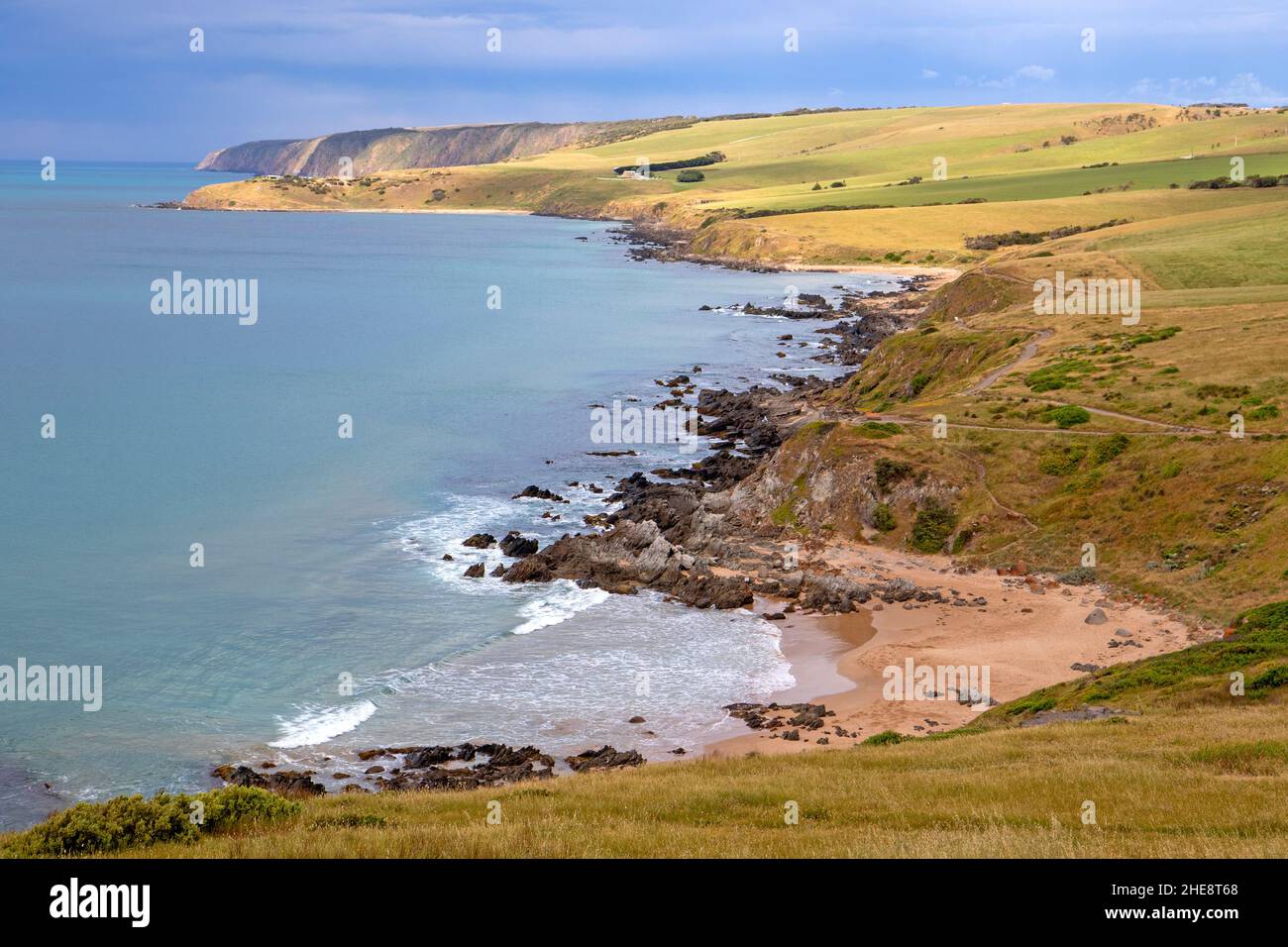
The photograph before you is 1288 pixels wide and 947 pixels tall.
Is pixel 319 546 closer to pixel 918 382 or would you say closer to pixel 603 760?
pixel 603 760

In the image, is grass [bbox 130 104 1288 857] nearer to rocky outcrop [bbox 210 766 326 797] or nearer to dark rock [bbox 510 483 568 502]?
rocky outcrop [bbox 210 766 326 797]

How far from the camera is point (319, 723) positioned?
105 feet

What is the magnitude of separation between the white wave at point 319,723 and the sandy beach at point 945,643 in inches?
402

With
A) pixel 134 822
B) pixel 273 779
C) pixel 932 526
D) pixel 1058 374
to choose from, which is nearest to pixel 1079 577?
pixel 932 526

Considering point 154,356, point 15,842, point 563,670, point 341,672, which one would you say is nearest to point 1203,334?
point 563,670

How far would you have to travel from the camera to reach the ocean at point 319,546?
1262 inches

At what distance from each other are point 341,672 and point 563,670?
6.79m

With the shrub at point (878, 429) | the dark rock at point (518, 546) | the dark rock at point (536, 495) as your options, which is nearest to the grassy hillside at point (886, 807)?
the dark rock at point (518, 546)

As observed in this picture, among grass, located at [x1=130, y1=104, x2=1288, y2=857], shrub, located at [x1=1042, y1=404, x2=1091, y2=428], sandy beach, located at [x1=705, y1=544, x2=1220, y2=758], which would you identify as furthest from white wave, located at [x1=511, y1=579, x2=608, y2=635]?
shrub, located at [x1=1042, y1=404, x2=1091, y2=428]

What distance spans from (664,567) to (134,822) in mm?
30119
